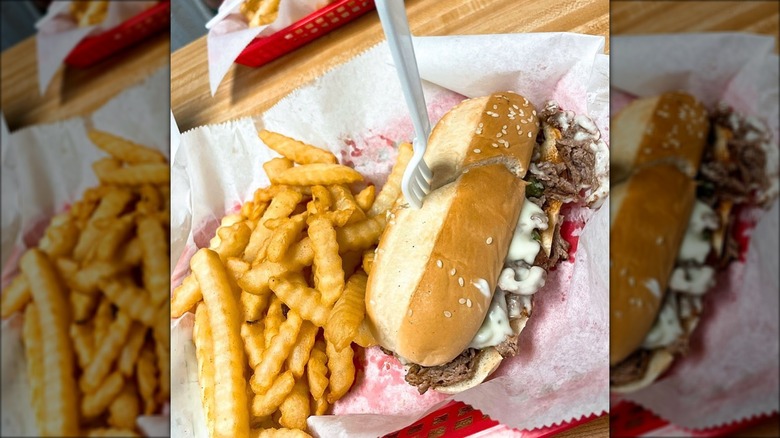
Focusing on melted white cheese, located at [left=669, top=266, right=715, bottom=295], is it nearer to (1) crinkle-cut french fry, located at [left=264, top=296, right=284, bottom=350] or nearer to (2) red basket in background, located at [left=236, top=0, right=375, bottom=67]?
(1) crinkle-cut french fry, located at [left=264, top=296, right=284, bottom=350]

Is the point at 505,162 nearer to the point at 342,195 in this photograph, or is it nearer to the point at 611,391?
the point at 342,195

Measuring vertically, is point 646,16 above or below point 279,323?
above

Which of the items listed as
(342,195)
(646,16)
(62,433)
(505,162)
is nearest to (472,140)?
(505,162)

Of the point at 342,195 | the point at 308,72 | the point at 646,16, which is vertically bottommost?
the point at 342,195

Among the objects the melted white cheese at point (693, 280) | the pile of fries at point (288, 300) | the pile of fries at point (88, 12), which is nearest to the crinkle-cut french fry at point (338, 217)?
the pile of fries at point (288, 300)

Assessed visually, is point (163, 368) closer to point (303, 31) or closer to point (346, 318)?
point (346, 318)

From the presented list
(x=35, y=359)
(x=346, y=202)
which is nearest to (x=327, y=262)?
(x=346, y=202)
